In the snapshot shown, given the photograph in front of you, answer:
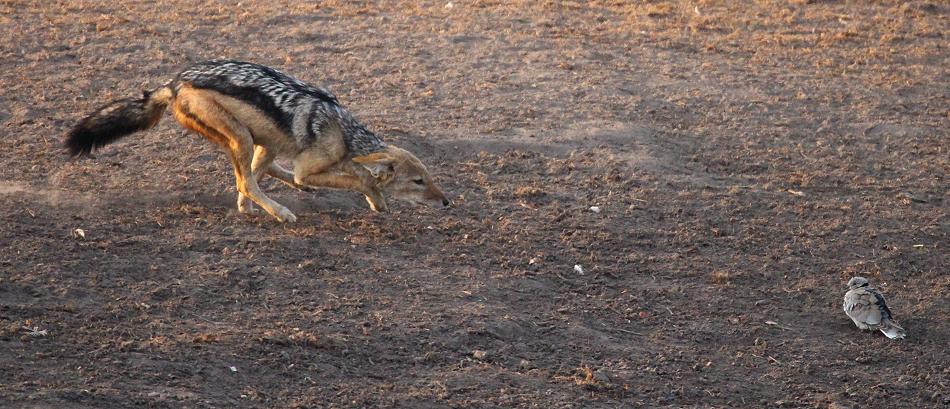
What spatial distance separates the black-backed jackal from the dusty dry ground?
0.28 m

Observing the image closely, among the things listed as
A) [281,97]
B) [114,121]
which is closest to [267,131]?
[281,97]

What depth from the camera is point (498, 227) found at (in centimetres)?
809

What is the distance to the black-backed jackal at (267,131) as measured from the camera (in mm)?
7621

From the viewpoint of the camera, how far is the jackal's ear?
7898 mm

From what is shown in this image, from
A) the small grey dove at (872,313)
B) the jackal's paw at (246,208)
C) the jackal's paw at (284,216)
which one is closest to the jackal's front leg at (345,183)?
the jackal's paw at (284,216)

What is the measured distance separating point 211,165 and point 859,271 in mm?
4965

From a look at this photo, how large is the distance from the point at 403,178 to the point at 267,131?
1027mm

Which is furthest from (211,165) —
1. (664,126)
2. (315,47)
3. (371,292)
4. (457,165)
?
(664,126)

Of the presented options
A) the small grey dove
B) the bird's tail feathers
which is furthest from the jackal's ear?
the bird's tail feathers

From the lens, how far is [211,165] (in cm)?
877

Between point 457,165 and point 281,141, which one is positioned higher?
point 281,141

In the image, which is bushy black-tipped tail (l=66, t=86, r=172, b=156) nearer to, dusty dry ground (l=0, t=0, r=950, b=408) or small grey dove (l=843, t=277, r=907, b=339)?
dusty dry ground (l=0, t=0, r=950, b=408)

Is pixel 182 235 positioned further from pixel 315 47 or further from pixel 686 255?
pixel 315 47

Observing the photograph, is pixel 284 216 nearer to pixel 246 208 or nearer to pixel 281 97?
pixel 246 208
